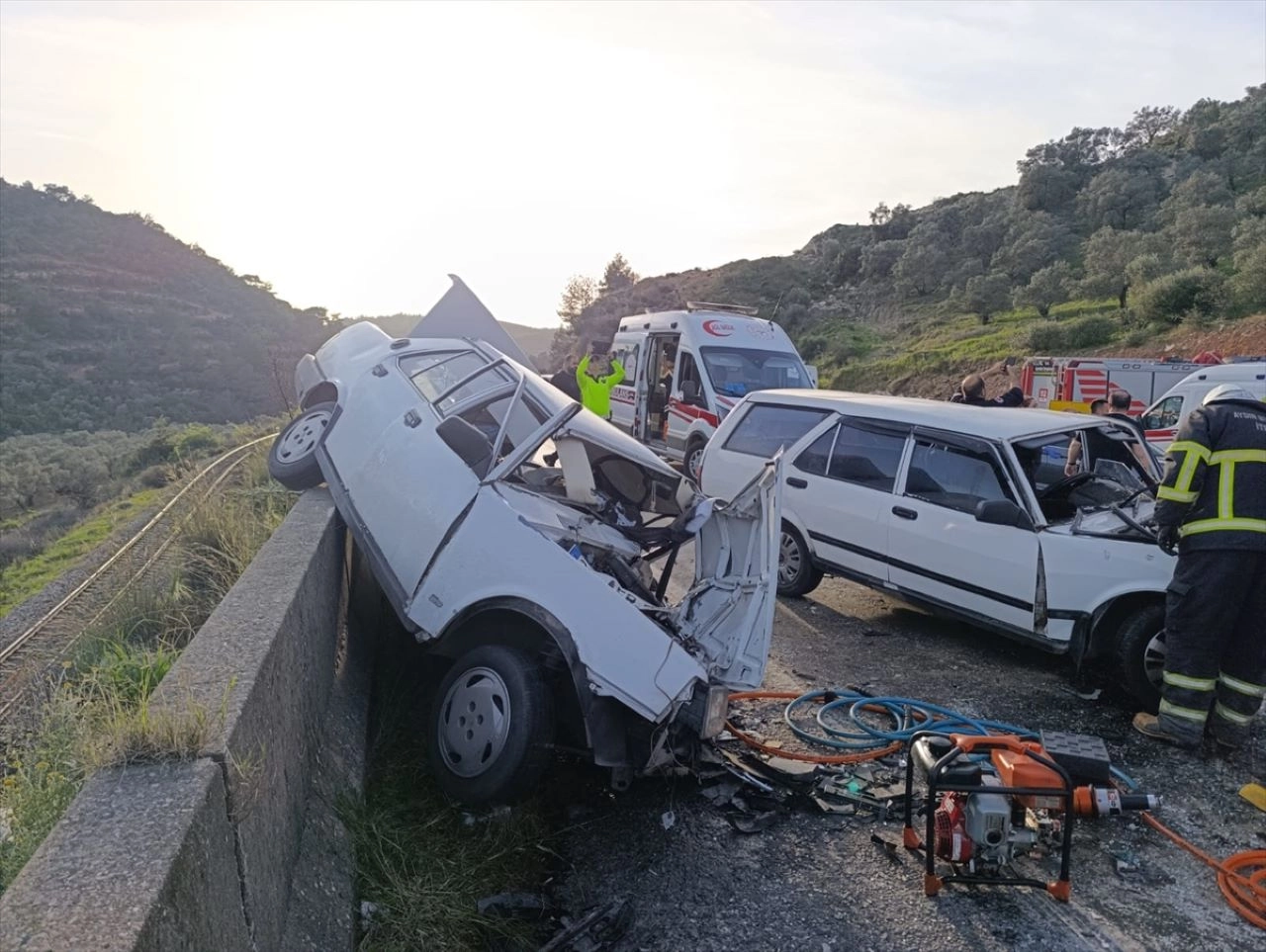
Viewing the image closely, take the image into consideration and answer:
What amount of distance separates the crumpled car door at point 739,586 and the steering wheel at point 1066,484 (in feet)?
8.42

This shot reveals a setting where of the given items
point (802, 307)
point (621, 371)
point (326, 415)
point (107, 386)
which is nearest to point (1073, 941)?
point (326, 415)

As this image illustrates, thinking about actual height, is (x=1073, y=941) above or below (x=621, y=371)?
below

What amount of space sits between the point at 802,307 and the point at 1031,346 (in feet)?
62.8

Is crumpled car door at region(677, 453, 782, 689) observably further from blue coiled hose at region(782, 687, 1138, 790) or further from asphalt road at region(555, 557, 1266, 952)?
blue coiled hose at region(782, 687, 1138, 790)

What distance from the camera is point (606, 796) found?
15.7ft

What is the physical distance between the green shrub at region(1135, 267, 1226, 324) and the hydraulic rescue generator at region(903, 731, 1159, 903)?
72.5 ft

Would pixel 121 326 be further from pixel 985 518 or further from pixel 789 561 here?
pixel 985 518

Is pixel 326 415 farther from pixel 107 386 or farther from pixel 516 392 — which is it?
pixel 107 386

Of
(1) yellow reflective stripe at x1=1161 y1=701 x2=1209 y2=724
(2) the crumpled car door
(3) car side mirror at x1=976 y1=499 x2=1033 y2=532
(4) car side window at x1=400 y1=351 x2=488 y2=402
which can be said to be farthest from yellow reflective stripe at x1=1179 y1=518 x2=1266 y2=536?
(4) car side window at x1=400 y1=351 x2=488 y2=402

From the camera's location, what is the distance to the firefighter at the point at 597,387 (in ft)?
44.7

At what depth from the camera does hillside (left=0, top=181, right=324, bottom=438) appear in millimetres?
42562

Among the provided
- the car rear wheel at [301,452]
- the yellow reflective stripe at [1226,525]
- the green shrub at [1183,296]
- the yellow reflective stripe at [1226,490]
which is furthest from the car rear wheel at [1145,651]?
the green shrub at [1183,296]

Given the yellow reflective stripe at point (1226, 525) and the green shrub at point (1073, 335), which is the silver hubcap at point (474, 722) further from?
the green shrub at point (1073, 335)

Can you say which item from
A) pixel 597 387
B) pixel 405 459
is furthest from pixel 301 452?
pixel 597 387
